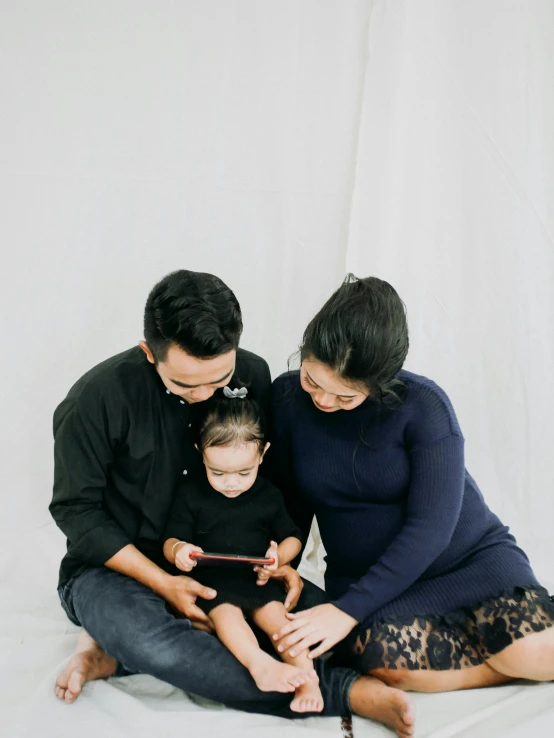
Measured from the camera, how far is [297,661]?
142cm

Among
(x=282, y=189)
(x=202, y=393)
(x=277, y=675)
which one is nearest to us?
(x=277, y=675)

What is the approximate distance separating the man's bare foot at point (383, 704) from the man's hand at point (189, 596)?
1.04ft

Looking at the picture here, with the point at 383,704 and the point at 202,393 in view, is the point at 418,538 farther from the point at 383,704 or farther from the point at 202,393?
the point at 202,393

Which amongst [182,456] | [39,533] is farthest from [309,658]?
[39,533]

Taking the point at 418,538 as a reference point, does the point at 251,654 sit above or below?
below

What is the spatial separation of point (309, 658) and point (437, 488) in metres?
0.42

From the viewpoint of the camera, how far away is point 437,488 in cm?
150

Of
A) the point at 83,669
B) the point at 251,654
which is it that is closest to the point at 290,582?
the point at 251,654

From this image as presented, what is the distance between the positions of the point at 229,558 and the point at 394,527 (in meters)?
0.36

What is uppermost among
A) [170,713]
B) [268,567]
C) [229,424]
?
[229,424]

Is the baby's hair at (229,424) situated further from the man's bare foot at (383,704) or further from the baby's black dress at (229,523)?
the man's bare foot at (383,704)

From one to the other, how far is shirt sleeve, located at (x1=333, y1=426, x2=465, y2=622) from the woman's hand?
3 centimetres

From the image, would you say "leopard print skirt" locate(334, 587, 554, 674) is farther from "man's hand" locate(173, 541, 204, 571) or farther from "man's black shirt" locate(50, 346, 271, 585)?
"man's black shirt" locate(50, 346, 271, 585)

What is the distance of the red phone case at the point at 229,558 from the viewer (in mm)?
1469
